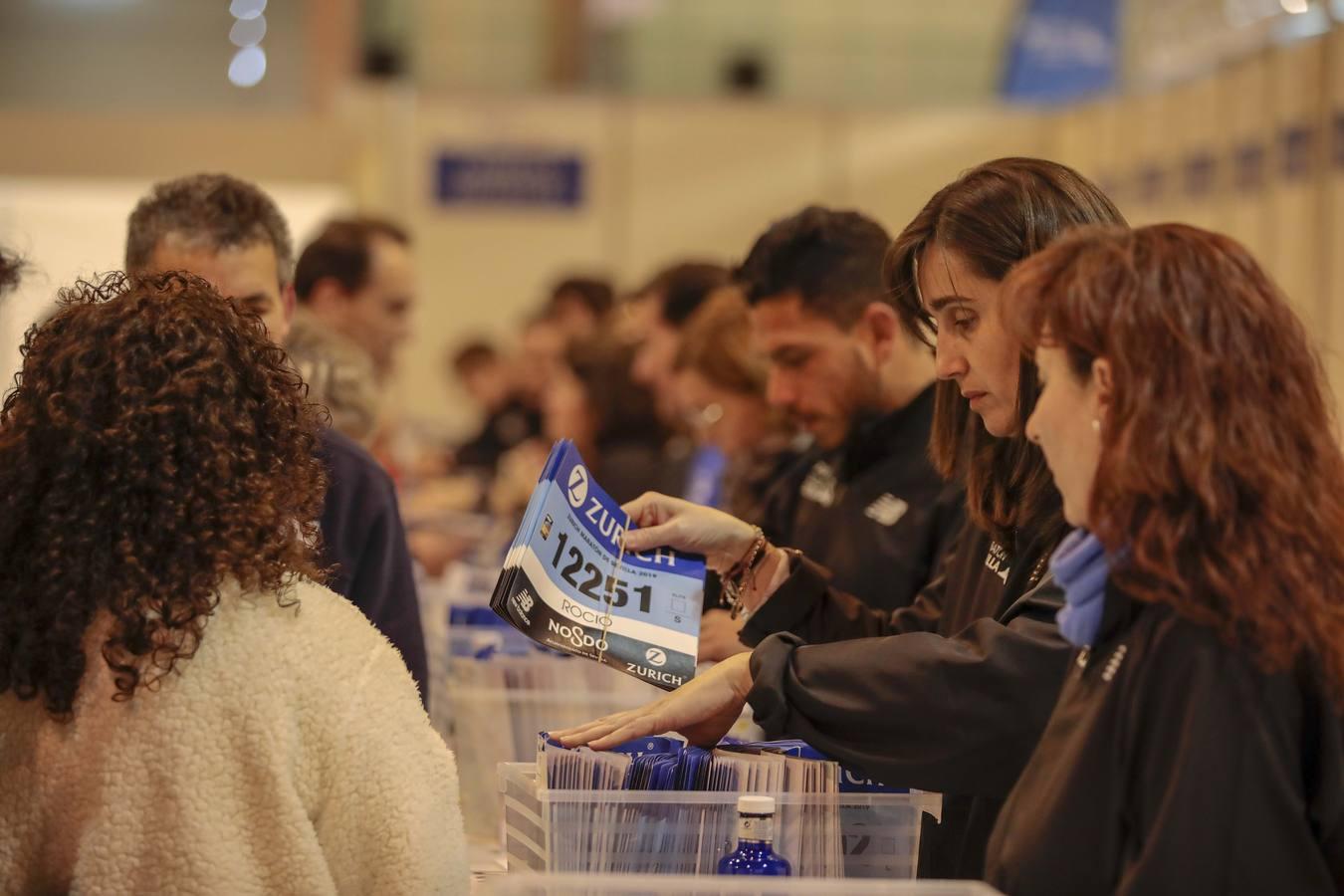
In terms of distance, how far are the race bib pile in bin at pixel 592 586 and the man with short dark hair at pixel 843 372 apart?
677 millimetres

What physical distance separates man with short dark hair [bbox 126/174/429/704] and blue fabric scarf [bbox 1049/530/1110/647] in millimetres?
1090

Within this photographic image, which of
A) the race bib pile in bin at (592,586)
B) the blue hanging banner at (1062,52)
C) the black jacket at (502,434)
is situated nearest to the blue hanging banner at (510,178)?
the black jacket at (502,434)

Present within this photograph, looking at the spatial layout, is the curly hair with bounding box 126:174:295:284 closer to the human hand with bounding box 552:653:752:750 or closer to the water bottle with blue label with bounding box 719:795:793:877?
the human hand with bounding box 552:653:752:750

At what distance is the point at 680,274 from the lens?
16.2 ft

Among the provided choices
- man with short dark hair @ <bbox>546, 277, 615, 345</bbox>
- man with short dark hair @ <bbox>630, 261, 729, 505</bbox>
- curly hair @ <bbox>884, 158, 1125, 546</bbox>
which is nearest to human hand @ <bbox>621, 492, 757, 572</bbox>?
curly hair @ <bbox>884, 158, 1125, 546</bbox>

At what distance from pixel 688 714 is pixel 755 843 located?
23 cm

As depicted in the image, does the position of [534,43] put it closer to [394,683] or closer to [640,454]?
[640,454]

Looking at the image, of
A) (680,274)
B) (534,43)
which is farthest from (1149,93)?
(534,43)

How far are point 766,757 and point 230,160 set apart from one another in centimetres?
662

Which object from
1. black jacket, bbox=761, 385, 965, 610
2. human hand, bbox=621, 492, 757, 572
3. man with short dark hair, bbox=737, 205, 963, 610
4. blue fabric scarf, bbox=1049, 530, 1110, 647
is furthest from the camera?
man with short dark hair, bbox=737, 205, 963, 610

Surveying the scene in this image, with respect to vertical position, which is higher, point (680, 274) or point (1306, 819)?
point (680, 274)

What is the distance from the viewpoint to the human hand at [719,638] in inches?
100

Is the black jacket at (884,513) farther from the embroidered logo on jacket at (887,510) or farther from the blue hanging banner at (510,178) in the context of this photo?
the blue hanging banner at (510,178)

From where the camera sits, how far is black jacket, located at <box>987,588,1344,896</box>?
145cm
